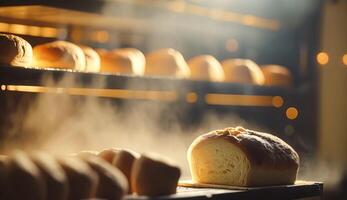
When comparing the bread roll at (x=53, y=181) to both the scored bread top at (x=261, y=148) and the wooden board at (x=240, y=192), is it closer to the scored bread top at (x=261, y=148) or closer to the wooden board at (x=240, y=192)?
the wooden board at (x=240, y=192)

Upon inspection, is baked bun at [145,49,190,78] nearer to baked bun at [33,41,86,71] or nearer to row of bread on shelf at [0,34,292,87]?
row of bread on shelf at [0,34,292,87]

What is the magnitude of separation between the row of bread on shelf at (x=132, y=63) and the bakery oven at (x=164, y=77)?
0.06 ft

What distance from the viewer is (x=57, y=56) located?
139 inches

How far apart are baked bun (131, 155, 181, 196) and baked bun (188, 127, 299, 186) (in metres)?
0.54

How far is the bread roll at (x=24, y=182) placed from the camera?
2.17 metres

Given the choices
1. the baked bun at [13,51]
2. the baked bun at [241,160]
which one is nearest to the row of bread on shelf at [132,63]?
the baked bun at [13,51]

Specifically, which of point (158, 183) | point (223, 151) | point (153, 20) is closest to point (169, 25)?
point (153, 20)

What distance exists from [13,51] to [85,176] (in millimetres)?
1131

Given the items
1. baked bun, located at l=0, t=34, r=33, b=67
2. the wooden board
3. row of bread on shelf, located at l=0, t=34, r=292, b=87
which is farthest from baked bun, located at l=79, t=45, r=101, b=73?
the wooden board

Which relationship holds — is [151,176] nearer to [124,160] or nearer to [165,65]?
[124,160]

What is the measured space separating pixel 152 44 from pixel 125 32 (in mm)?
255

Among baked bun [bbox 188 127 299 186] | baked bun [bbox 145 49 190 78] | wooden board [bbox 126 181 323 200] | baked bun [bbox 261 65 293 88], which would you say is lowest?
wooden board [bbox 126 181 323 200]

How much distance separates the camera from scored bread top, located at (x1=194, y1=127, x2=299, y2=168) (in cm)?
301

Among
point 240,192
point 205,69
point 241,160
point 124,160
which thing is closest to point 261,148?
point 241,160
